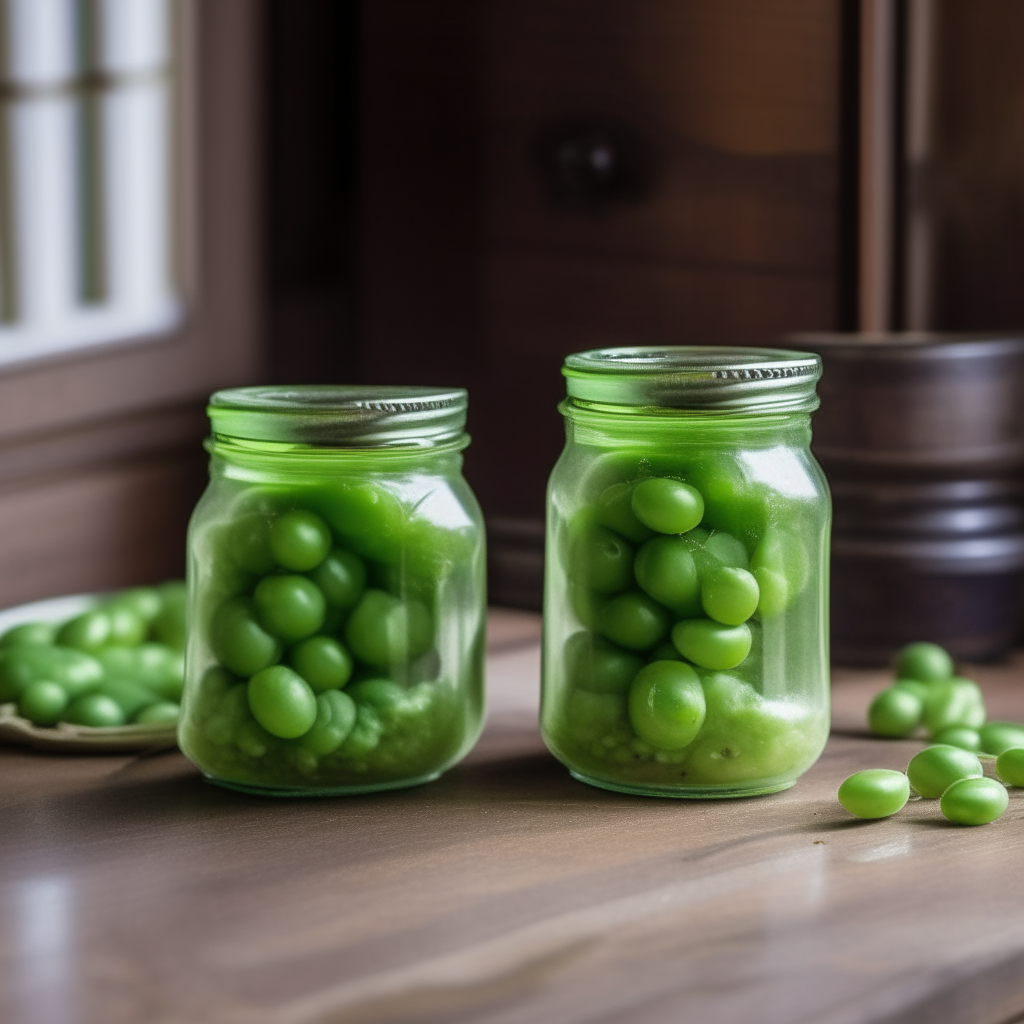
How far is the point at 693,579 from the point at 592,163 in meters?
0.55

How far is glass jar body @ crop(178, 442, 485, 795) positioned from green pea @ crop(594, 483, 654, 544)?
0.08 m

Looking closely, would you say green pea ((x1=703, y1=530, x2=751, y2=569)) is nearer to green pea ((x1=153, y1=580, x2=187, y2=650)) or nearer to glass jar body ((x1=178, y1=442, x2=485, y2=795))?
Result: glass jar body ((x1=178, y1=442, x2=485, y2=795))

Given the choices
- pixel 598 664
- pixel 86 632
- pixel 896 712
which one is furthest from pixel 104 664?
pixel 896 712

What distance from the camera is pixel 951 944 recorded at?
641mm

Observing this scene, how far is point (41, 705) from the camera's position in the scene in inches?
37.3

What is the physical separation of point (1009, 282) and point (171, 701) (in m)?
0.66

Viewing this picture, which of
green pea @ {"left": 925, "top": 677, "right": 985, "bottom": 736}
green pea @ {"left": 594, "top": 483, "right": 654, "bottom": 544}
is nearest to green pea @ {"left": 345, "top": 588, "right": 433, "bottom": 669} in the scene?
green pea @ {"left": 594, "top": 483, "right": 654, "bottom": 544}

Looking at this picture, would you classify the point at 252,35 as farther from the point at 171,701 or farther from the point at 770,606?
the point at 770,606

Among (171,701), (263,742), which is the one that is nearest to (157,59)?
(171,701)

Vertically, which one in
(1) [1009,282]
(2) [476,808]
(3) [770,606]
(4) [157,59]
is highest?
(4) [157,59]

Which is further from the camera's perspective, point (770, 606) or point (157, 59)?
point (157, 59)

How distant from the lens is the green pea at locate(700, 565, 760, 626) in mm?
787

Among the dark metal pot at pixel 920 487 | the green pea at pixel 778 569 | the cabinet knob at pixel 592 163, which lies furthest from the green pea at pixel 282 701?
the cabinet knob at pixel 592 163

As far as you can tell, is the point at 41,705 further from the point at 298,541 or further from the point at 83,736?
the point at 298,541
